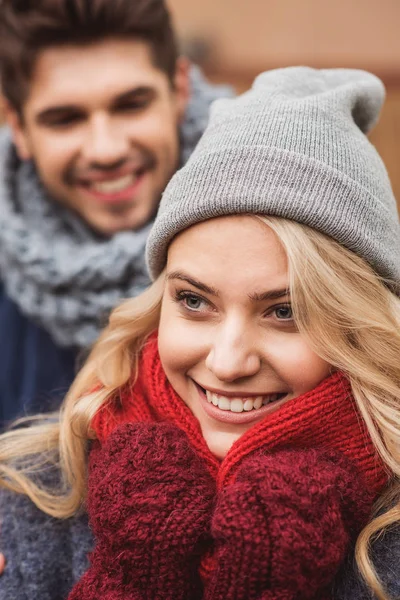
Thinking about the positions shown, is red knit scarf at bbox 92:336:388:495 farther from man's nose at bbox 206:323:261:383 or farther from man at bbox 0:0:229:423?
man at bbox 0:0:229:423

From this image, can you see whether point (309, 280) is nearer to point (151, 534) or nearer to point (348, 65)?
point (151, 534)

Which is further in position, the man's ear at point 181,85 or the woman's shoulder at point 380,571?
the man's ear at point 181,85

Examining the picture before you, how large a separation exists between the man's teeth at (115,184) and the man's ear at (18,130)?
1.07 feet

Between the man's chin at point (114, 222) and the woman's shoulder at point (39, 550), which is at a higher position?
the man's chin at point (114, 222)

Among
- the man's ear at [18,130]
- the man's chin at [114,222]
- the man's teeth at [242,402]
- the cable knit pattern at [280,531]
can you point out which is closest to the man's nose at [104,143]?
the man's chin at [114,222]

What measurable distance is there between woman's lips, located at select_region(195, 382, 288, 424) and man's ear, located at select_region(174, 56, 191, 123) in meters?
1.53

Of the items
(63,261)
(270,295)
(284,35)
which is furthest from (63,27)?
(284,35)

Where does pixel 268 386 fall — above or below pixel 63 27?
below

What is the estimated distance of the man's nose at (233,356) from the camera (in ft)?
4.75

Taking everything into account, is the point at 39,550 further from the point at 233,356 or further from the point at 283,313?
the point at 283,313

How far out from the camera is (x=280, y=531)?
1.34 metres

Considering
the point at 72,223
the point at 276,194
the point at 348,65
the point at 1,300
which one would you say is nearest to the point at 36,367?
the point at 1,300

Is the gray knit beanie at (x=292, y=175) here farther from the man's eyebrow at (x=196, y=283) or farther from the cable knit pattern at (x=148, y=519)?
the cable knit pattern at (x=148, y=519)

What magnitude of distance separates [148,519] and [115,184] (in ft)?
4.75
